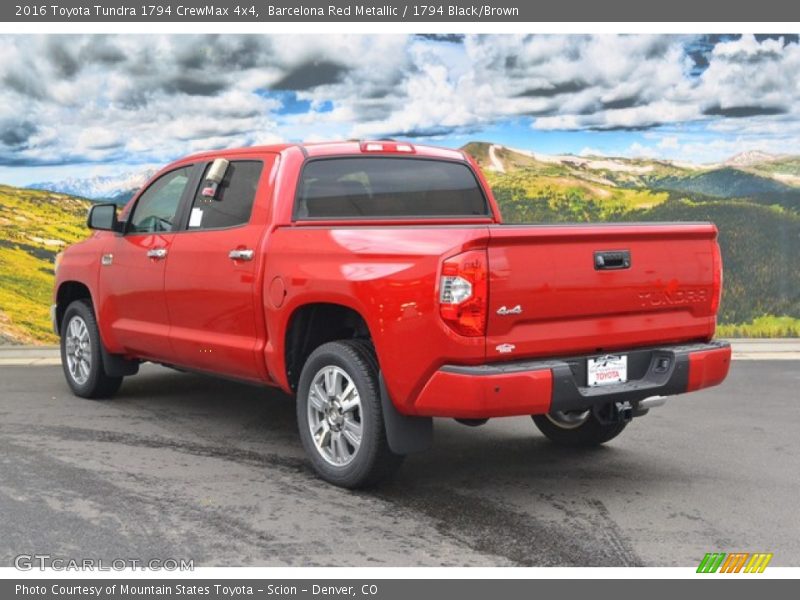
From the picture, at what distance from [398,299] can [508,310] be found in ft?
1.76

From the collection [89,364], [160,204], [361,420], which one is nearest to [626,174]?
[160,204]

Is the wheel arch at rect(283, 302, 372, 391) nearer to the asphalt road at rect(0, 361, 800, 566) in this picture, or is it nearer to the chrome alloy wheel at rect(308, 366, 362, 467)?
the chrome alloy wheel at rect(308, 366, 362, 467)

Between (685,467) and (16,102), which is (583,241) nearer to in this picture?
(685,467)

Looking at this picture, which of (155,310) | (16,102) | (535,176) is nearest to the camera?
(155,310)

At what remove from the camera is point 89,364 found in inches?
312

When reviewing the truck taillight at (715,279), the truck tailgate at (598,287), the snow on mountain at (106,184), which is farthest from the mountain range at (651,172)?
the truck tailgate at (598,287)

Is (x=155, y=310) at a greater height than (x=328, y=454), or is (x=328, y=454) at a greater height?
(x=155, y=310)

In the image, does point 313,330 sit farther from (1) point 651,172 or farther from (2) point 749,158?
(2) point 749,158

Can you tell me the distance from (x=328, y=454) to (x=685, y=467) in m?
2.12

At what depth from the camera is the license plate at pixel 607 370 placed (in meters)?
4.97

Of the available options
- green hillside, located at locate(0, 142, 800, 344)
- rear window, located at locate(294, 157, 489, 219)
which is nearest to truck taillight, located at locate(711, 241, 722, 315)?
rear window, located at locate(294, 157, 489, 219)

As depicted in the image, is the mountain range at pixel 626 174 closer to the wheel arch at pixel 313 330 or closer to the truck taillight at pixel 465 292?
the wheel arch at pixel 313 330

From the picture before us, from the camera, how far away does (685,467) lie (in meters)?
5.91

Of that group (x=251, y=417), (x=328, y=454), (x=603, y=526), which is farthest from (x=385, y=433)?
(x=251, y=417)
